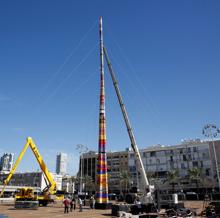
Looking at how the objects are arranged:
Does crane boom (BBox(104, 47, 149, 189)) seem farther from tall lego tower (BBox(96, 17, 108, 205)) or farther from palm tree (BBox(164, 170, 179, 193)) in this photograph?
palm tree (BBox(164, 170, 179, 193))

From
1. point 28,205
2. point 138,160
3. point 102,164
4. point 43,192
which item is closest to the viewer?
point 28,205

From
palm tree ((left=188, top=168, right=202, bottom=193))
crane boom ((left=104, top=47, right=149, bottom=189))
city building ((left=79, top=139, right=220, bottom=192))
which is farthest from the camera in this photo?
city building ((left=79, top=139, right=220, bottom=192))

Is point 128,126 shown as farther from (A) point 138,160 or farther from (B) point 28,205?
(B) point 28,205

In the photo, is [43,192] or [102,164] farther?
[43,192]

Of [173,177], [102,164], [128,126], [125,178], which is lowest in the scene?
[173,177]

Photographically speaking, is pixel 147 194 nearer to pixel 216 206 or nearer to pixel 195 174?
pixel 216 206

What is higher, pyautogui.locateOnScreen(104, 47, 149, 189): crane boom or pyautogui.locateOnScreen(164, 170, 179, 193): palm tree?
pyautogui.locateOnScreen(104, 47, 149, 189): crane boom

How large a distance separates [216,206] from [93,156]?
404 ft

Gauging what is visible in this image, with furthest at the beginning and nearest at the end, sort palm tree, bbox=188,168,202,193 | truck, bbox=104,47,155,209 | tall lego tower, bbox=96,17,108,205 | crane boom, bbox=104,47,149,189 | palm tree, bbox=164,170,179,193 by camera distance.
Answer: palm tree, bbox=164,170,179,193 → palm tree, bbox=188,168,202,193 → tall lego tower, bbox=96,17,108,205 → crane boom, bbox=104,47,149,189 → truck, bbox=104,47,155,209

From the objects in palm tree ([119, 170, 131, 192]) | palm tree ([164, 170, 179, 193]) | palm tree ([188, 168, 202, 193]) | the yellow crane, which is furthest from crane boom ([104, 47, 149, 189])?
palm tree ([119, 170, 131, 192])

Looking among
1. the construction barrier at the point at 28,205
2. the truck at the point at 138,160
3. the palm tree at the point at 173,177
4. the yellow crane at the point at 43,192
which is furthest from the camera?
the palm tree at the point at 173,177

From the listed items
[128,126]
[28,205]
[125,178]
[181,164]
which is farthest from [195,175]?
[28,205]

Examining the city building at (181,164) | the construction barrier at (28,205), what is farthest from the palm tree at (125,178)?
the construction barrier at (28,205)

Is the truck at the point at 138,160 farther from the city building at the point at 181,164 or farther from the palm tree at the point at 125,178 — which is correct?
the palm tree at the point at 125,178
